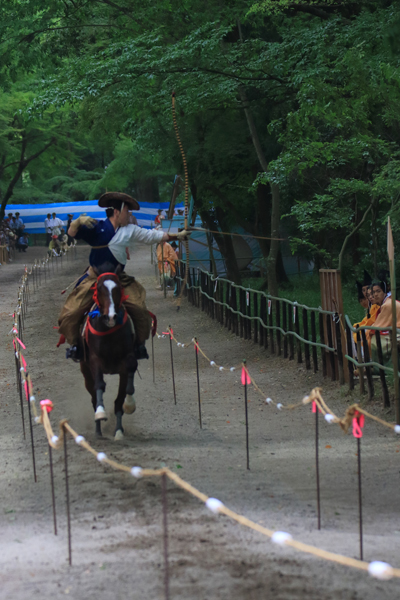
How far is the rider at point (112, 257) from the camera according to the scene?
7.88m

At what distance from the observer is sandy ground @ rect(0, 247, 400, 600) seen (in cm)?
416

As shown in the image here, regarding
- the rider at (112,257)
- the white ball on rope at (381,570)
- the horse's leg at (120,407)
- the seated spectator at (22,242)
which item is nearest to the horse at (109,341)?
the horse's leg at (120,407)

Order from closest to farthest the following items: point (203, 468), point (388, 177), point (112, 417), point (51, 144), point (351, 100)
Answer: point (203, 468) < point (112, 417) < point (388, 177) < point (351, 100) < point (51, 144)

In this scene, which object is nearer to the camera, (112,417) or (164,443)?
(164,443)

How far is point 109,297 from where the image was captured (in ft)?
23.8

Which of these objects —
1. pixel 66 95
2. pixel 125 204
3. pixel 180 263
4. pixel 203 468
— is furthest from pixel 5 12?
pixel 203 468

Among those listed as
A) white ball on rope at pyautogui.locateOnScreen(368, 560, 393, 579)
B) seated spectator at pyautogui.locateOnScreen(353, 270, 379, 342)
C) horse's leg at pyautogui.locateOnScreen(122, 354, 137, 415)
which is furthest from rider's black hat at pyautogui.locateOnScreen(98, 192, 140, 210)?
white ball on rope at pyautogui.locateOnScreen(368, 560, 393, 579)

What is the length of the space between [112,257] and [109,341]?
1009 millimetres

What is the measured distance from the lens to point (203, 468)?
6.64 meters

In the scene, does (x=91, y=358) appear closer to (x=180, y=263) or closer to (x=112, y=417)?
(x=112, y=417)

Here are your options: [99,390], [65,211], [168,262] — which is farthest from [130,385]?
[65,211]

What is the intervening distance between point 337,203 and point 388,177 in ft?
10.0

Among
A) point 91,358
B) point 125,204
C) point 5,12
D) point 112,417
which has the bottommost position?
point 112,417

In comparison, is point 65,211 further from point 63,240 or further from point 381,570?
point 381,570
